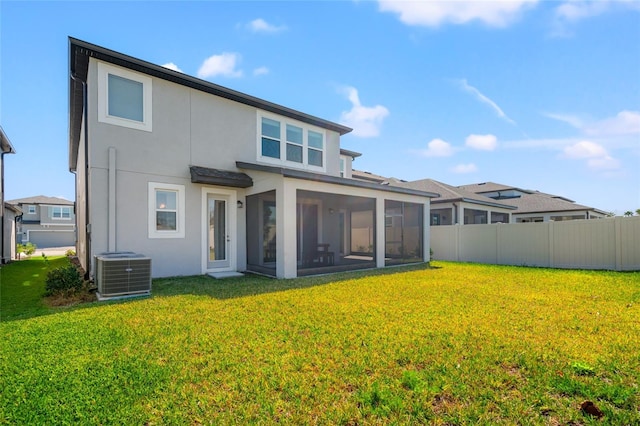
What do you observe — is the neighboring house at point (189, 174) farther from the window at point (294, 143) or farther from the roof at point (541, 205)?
the roof at point (541, 205)

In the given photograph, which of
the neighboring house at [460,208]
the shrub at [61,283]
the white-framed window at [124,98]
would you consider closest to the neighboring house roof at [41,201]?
the white-framed window at [124,98]

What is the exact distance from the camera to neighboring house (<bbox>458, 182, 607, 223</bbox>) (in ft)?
75.8

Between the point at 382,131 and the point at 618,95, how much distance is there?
8609 mm

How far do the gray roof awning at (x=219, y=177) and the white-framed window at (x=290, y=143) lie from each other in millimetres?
1534

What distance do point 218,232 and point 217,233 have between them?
0.16 ft

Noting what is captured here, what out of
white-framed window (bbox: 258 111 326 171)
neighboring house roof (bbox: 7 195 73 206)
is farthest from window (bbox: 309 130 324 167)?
neighboring house roof (bbox: 7 195 73 206)

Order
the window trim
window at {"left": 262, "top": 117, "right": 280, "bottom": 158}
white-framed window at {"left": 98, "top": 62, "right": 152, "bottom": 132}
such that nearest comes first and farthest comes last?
white-framed window at {"left": 98, "top": 62, "right": 152, "bottom": 132} < the window trim < window at {"left": 262, "top": 117, "right": 280, "bottom": 158}

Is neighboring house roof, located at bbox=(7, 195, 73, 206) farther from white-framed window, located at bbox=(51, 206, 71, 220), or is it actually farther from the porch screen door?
the porch screen door

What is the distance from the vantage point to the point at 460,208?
18.4m

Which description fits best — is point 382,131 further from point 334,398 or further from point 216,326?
point 334,398

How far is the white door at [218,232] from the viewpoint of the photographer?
998 centimetres

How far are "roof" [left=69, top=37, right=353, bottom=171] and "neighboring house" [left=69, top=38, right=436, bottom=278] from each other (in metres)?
0.03

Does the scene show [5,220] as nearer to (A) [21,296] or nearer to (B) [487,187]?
(A) [21,296]

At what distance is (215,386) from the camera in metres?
2.92
